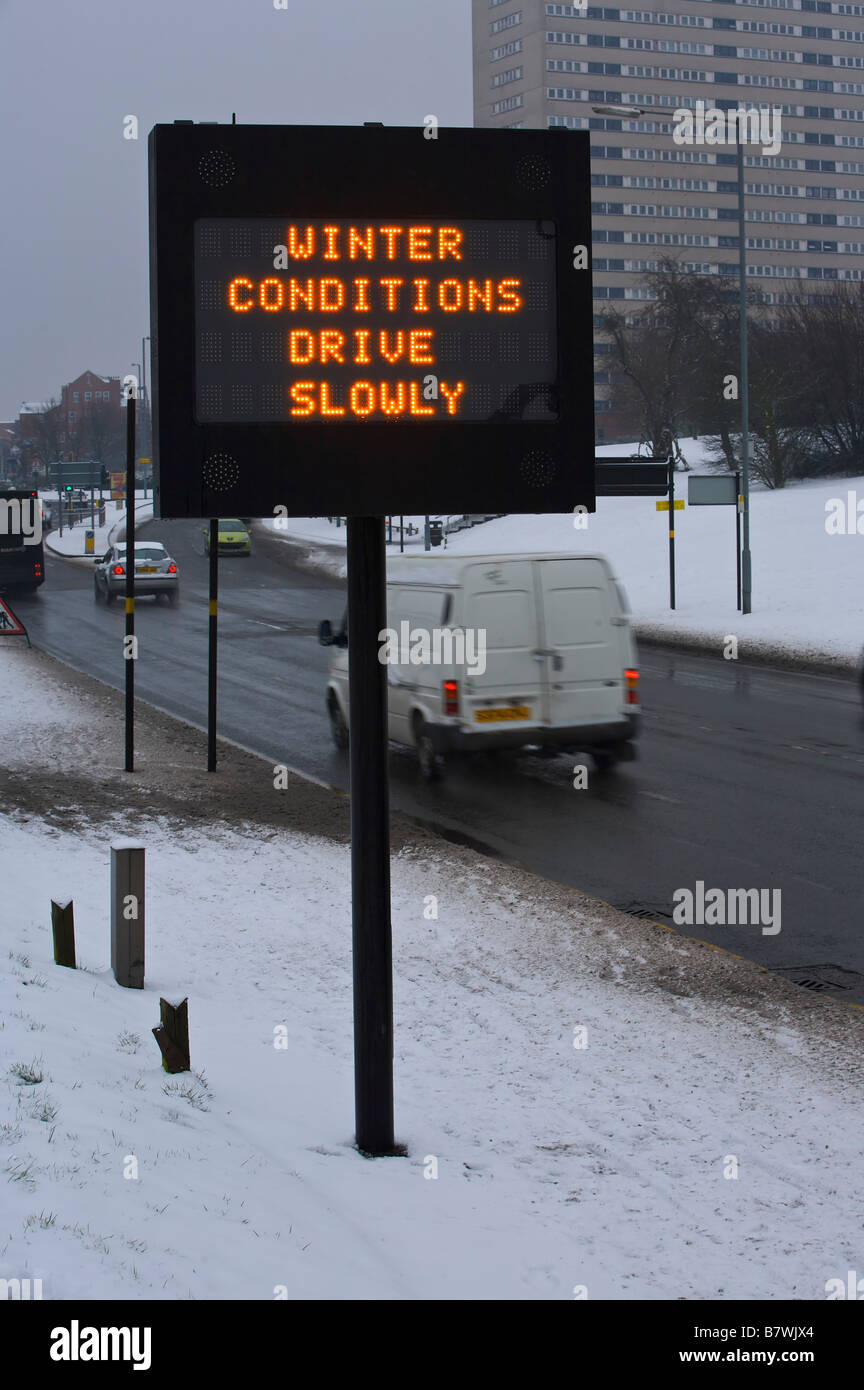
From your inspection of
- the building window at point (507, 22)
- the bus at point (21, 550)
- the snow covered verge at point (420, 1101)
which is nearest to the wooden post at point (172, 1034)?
the snow covered verge at point (420, 1101)

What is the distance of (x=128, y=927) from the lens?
27.1 ft

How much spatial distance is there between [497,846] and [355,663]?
22.1ft

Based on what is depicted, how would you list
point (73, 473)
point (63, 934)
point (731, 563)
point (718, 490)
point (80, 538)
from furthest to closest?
1. point (80, 538)
2. point (73, 473)
3. point (731, 563)
4. point (718, 490)
5. point (63, 934)

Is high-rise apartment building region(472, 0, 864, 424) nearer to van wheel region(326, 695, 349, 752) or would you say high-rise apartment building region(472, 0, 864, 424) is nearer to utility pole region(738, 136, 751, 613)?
utility pole region(738, 136, 751, 613)

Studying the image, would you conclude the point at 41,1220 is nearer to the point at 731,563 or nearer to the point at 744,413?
the point at 744,413

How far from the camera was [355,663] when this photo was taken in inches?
233

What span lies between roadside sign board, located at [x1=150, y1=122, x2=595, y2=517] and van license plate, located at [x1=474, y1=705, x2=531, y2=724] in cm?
948

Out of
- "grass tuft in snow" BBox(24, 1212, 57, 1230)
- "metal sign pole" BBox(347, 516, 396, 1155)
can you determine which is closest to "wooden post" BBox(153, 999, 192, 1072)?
"metal sign pole" BBox(347, 516, 396, 1155)

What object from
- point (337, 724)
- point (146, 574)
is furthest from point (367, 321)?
point (146, 574)

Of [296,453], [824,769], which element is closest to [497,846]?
[824,769]

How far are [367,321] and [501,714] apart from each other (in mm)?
9903

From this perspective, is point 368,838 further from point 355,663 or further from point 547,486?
point 547,486
